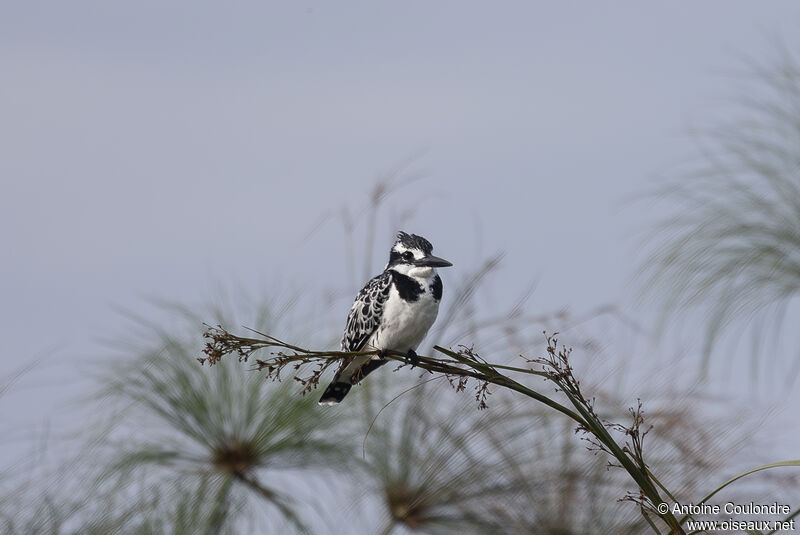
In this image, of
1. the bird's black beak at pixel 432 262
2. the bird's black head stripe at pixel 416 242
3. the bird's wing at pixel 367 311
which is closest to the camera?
the bird's black beak at pixel 432 262

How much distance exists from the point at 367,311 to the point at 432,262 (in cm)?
40

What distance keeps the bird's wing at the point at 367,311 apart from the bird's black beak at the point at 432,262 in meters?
0.22

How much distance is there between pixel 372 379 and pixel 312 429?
1.23ft

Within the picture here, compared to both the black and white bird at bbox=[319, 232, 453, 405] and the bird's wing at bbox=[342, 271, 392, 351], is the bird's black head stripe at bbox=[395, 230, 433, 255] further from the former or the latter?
the bird's wing at bbox=[342, 271, 392, 351]

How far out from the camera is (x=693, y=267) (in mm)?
5227

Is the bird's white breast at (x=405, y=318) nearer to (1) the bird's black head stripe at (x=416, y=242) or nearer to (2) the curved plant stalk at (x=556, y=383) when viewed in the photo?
(1) the bird's black head stripe at (x=416, y=242)

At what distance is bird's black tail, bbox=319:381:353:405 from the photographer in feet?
10.9

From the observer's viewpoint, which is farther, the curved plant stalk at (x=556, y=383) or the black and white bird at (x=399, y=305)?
the black and white bird at (x=399, y=305)

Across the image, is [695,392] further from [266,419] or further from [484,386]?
[484,386]

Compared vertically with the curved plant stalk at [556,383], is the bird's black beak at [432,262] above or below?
above

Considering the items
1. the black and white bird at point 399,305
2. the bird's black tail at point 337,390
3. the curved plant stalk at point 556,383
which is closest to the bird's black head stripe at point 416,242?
the black and white bird at point 399,305

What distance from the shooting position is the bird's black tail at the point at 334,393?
332 centimetres

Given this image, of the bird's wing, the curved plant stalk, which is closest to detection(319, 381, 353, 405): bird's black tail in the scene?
the bird's wing

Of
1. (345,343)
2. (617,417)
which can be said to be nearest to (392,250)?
(345,343)
